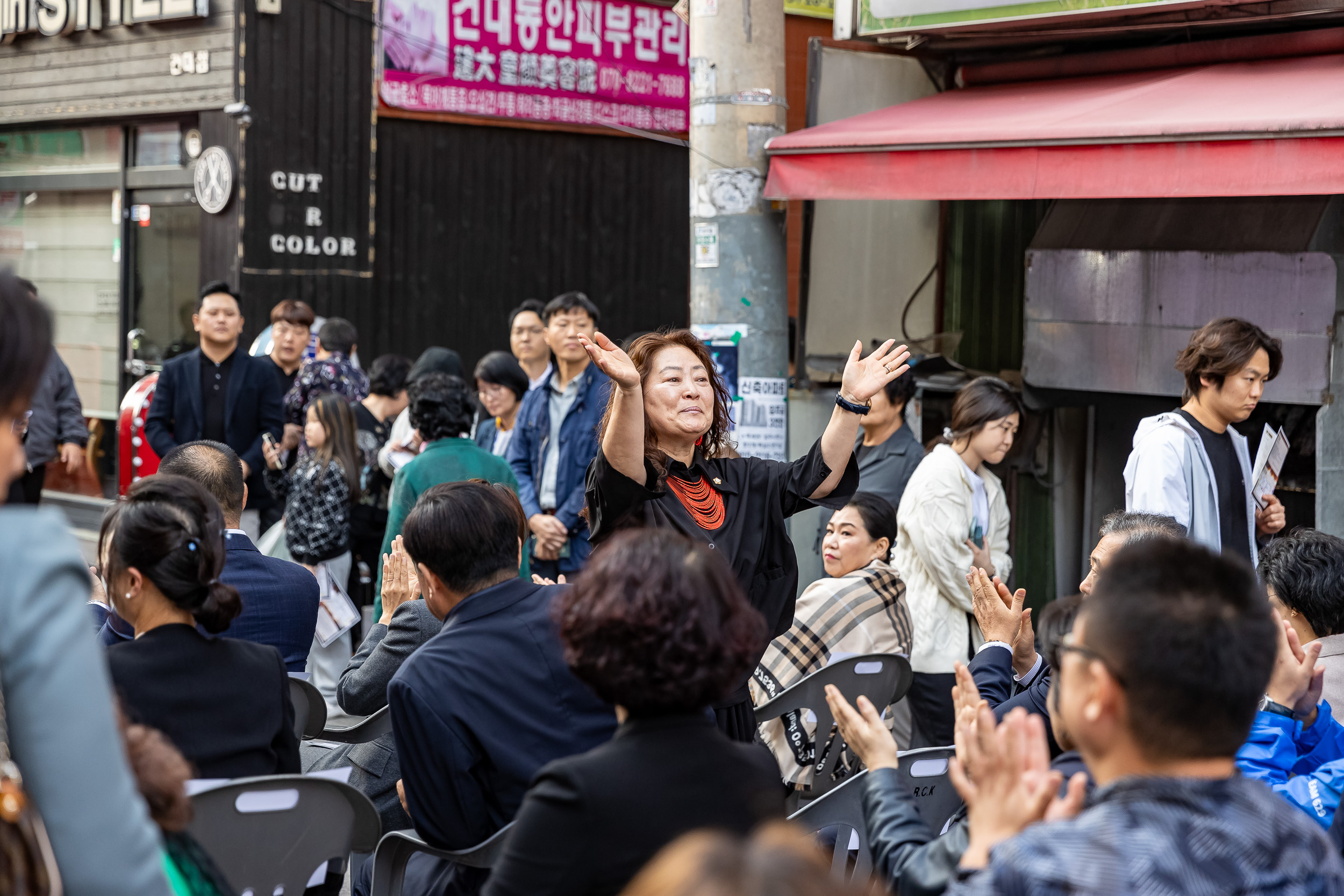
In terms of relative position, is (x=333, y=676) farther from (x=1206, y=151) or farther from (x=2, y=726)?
(x=2, y=726)

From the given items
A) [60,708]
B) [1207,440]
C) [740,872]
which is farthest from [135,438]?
[740,872]

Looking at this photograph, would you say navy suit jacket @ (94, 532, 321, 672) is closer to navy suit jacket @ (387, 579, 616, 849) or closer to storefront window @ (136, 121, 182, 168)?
navy suit jacket @ (387, 579, 616, 849)

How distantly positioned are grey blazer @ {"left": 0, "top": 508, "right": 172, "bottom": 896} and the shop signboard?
215 inches

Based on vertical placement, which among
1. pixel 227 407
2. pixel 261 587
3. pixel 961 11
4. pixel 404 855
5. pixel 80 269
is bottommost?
pixel 404 855

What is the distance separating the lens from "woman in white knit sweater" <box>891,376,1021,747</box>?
16.6ft

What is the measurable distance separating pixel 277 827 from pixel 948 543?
3129mm

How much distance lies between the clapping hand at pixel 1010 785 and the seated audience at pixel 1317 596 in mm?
1579

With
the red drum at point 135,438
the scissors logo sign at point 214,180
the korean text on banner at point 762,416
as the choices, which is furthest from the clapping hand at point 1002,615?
the scissors logo sign at point 214,180

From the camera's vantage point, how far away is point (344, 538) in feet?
20.5

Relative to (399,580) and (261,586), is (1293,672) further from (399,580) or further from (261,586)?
(261,586)

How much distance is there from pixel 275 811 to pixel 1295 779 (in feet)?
6.69

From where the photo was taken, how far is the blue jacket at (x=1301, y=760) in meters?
2.70

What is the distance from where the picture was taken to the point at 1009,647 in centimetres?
325

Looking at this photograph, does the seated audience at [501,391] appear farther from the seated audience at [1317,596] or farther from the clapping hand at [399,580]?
the seated audience at [1317,596]
